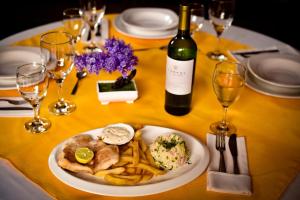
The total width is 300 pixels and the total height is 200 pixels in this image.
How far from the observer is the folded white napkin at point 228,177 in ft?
3.32

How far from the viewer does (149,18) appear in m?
2.04

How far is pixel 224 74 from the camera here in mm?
1347

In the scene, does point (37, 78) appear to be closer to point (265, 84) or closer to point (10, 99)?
point (10, 99)

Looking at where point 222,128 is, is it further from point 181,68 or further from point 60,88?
point 60,88

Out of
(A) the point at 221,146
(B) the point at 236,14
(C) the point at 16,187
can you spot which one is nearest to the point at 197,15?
(A) the point at 221,146

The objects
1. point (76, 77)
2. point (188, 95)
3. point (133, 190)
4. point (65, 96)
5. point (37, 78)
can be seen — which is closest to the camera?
point (133, 190)

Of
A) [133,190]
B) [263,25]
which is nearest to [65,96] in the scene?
[133,190]

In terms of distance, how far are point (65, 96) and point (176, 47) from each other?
445 mm

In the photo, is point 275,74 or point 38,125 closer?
point 38,125

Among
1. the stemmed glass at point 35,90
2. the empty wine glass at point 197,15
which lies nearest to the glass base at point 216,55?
the empty wine glass at point 197,15

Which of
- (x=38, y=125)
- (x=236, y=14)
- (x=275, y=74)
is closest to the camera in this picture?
(x=38, y=125)

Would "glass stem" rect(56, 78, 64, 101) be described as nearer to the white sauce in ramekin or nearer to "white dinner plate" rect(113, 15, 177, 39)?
the white sauce in ramekin

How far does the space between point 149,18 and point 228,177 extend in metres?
1.19

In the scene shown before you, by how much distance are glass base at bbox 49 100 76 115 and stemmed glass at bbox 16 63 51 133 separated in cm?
6
